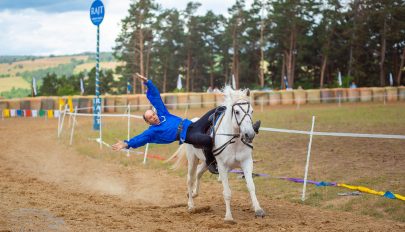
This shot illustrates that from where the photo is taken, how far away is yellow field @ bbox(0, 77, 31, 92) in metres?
73.2

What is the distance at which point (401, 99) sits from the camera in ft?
141

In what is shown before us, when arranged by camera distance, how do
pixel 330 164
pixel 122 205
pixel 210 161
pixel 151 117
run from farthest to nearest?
1. pixel 330 164
2. pixel 122 205
3. pixel 210 161
4. pixel 151 117

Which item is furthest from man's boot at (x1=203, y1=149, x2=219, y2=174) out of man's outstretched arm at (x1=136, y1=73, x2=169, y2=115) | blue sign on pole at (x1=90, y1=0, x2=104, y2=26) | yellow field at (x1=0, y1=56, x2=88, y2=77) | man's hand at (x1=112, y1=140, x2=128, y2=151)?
yellow field at (x1=0, y1=56, x2=88, y2=77)

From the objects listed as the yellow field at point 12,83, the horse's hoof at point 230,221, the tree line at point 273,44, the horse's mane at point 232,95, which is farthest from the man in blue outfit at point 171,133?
the yellow field at point 12,83

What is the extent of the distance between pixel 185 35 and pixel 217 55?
17.0 ft

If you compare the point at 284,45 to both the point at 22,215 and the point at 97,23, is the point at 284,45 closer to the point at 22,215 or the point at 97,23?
the point at 97,23

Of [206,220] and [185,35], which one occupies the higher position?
[185,35]

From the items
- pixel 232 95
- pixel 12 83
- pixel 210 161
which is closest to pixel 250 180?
pixel 210 161

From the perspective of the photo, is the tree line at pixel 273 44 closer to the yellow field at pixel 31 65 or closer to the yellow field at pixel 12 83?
the yellow field at pixel 12 83

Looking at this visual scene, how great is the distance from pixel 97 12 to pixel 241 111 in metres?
18.1

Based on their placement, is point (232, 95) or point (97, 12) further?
point (97, 12)

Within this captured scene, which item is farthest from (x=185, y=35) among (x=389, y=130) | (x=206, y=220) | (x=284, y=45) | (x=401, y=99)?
(x=206, y=220)

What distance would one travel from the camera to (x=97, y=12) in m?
23.8

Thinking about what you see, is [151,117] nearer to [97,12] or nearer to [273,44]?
[97,12]
